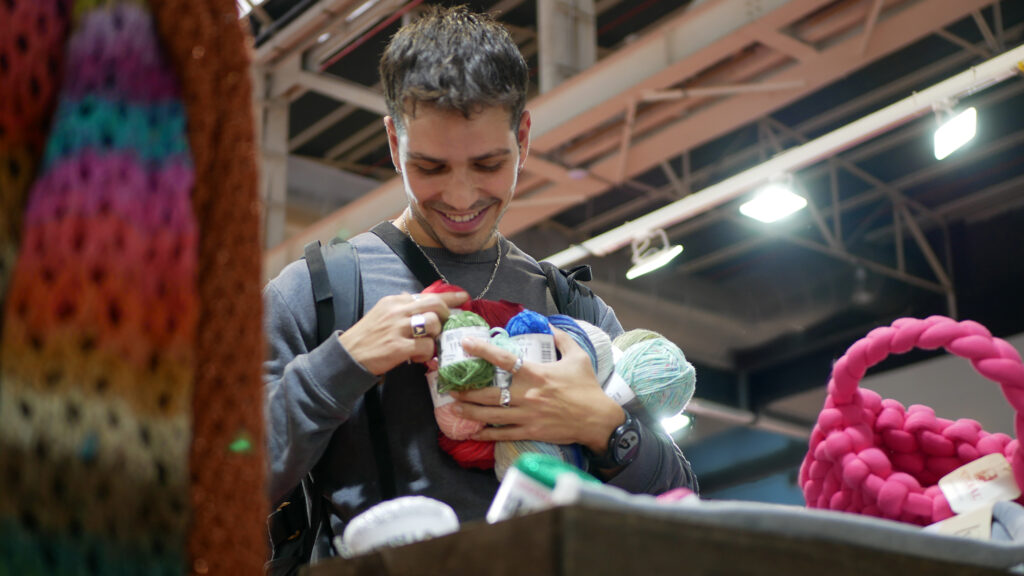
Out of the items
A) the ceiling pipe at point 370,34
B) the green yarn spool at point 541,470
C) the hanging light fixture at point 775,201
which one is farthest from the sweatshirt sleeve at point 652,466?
the ceiling pipe at point 370,34

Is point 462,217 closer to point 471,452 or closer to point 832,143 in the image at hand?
point 471,452

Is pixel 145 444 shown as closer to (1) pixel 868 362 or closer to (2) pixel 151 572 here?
(2) pixel 151 572

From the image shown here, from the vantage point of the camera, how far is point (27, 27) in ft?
1.85

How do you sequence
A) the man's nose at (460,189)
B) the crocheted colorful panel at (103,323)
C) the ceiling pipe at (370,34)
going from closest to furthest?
the crocheted colorful panel at (103,323), the man's nose at (460,189), the ceiling pipe at (370,34)

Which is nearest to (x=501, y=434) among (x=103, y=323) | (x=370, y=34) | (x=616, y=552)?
(x=616, y=552)

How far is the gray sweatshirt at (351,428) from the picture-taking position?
3.66 feet

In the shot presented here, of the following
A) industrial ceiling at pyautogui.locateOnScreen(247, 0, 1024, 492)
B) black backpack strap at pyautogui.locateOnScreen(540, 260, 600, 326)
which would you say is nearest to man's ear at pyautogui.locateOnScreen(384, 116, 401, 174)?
black backpack strap at pyautogui.locateOnScreen(540, 260, 600, 326)

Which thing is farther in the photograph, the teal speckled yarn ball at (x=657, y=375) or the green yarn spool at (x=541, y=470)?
the teal speckled yarn ball at (x=657, y=375)

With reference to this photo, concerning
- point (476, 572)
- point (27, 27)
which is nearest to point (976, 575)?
point (476, 572)

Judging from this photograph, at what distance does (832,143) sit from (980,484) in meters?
3.84

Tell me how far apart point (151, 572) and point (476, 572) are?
209mm

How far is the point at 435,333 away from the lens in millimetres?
1187

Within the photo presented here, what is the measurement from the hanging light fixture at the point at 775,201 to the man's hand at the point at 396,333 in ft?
13.8

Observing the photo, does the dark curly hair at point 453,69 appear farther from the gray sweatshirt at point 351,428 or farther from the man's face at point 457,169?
the gray sweatshirt at point 351,428
